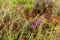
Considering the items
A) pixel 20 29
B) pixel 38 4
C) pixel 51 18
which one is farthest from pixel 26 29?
pixel 38 4

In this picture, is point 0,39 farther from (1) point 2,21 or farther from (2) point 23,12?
(2) point 23,12

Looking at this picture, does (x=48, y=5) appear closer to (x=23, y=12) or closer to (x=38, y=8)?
(x=38, y=8)

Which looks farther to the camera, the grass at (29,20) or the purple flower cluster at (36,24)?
the purple flower cluster at (36,24)

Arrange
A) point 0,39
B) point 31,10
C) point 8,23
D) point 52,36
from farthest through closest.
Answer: point 31,10 < point 8,23 < point 0,39 < point 52,36

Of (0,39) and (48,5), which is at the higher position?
(48,5)

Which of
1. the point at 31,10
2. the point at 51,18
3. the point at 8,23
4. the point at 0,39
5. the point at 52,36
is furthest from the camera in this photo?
the point at 31,10

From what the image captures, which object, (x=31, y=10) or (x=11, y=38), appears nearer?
(x=11, y=38)

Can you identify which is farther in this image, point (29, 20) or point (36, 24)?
point (29, 20)

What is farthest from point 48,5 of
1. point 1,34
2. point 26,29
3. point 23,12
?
point 1,34

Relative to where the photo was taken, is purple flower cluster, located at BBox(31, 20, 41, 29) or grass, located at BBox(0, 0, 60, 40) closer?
grass, located at BBox(0, 0, 60, 40)
